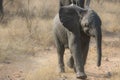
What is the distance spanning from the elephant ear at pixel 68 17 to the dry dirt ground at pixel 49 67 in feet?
3.57

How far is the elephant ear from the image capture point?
7449 mm

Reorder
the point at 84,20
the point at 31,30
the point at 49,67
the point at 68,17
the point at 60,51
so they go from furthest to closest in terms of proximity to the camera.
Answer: the point at 31,30 < the point at 49,67 < the point at 60,51 < the point at 68,17 < the point at 84,20

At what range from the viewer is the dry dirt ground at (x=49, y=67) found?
797cm

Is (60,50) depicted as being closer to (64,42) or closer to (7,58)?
(64,42)

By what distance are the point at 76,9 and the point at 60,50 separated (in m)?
1.16

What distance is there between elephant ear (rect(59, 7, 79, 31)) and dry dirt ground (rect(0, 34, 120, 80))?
1.09 metres

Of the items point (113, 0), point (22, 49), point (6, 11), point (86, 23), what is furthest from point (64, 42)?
point (113, 0)

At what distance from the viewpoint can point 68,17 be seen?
24.7 feet

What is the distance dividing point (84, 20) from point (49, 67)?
168 centimetres

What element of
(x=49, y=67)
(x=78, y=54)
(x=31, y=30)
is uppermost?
(x=78, y=54)

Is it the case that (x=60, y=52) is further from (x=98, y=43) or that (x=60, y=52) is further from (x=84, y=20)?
(x=98, y=43)

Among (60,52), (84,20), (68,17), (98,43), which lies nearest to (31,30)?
(60,52)

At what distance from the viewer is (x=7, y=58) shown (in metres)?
9.66

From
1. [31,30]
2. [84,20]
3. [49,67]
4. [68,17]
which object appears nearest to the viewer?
[84,20]
